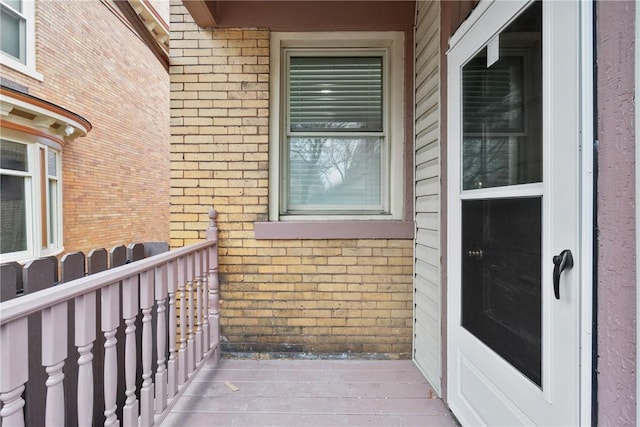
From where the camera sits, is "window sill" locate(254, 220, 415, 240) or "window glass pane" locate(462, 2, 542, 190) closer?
"window glass pane" locate(462, 2, 542, 190)

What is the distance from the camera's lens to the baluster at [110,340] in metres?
1.30

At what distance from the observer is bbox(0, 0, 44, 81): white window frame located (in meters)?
6.11

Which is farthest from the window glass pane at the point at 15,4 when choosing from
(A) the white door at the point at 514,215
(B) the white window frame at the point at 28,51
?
A: (A) the white door at the point at 514,215

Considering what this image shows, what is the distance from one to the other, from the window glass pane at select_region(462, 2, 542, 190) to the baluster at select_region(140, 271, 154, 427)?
1.62 m

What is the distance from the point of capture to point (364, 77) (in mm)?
2756

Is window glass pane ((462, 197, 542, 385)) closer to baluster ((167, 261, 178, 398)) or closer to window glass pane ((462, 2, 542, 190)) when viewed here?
window glass pane ((462, 2, 542, 190))

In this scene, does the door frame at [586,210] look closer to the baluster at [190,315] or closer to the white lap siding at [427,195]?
the white lap siding at [427,195]

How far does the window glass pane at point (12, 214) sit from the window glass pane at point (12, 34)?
2280mm

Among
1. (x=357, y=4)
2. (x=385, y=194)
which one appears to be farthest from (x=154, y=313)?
(x=357, y=4)

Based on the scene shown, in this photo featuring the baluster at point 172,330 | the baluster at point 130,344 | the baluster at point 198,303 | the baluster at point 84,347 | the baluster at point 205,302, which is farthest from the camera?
the baluster at point 205,302

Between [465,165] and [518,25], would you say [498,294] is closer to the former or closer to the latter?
[465,165]

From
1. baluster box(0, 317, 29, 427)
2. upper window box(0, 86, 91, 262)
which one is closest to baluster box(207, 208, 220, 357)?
baluster box(0, 317, 29, 427)

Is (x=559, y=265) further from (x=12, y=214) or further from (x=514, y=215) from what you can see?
(x=12, y=214)

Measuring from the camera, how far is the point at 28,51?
6.55 m
